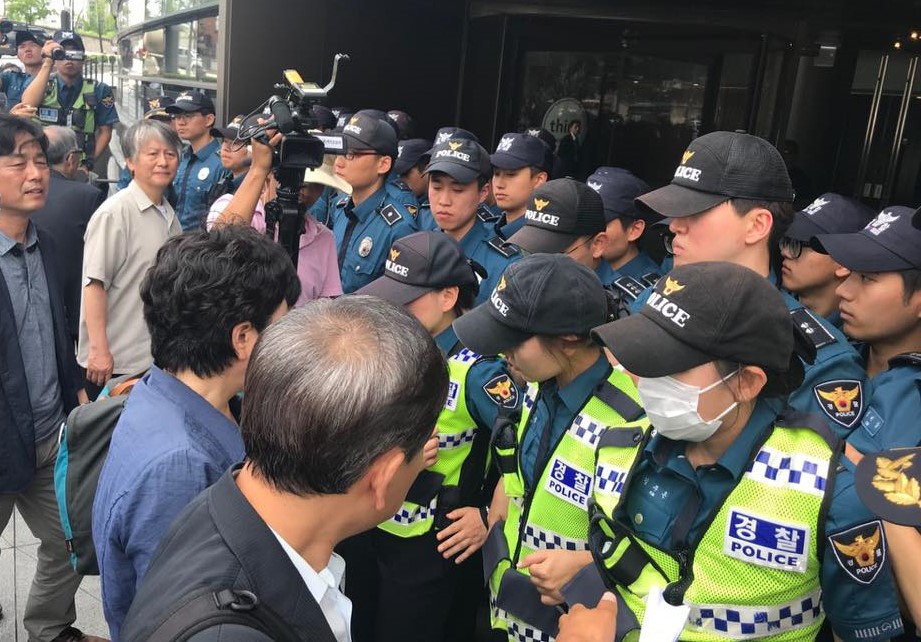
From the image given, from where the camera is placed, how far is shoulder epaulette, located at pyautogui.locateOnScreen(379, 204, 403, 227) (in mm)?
4590

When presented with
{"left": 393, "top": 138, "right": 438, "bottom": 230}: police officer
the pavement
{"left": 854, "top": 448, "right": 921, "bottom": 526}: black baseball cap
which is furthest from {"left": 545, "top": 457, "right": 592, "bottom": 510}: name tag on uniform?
{"left": 393, "top": 138, "right": 438, "bottom": 230}: police officer

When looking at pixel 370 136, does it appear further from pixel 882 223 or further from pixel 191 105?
pixel 882 223

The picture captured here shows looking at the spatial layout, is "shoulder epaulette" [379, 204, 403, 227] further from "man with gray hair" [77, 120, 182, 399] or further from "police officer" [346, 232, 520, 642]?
"police officer" [346, 232, 520, 642]

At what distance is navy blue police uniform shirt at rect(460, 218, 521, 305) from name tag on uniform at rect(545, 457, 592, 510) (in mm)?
1750

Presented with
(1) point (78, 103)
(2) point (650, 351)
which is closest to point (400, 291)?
(2) point (650, 351)

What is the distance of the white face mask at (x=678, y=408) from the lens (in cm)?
164

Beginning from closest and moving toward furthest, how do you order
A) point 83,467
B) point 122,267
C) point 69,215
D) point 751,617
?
point 751,617
point 83,467
point 122,267
point 69,215

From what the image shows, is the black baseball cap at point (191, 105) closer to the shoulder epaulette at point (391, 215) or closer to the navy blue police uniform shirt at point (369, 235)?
the navy blue police uniform shirt at point (369, 235)

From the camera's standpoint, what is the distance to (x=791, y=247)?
3.00 m

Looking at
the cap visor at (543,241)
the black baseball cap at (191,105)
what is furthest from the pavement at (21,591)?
the black baseball cap at (191,105)

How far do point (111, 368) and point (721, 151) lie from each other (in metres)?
2.77

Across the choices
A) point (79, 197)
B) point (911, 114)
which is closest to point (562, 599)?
point (79, 197)

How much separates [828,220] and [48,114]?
851 cm

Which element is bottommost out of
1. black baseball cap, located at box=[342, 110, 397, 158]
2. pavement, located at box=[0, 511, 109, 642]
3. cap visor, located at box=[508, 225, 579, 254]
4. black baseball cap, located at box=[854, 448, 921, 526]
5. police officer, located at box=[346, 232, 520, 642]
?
pavement, located at box=[0, 511, 109, 642]
